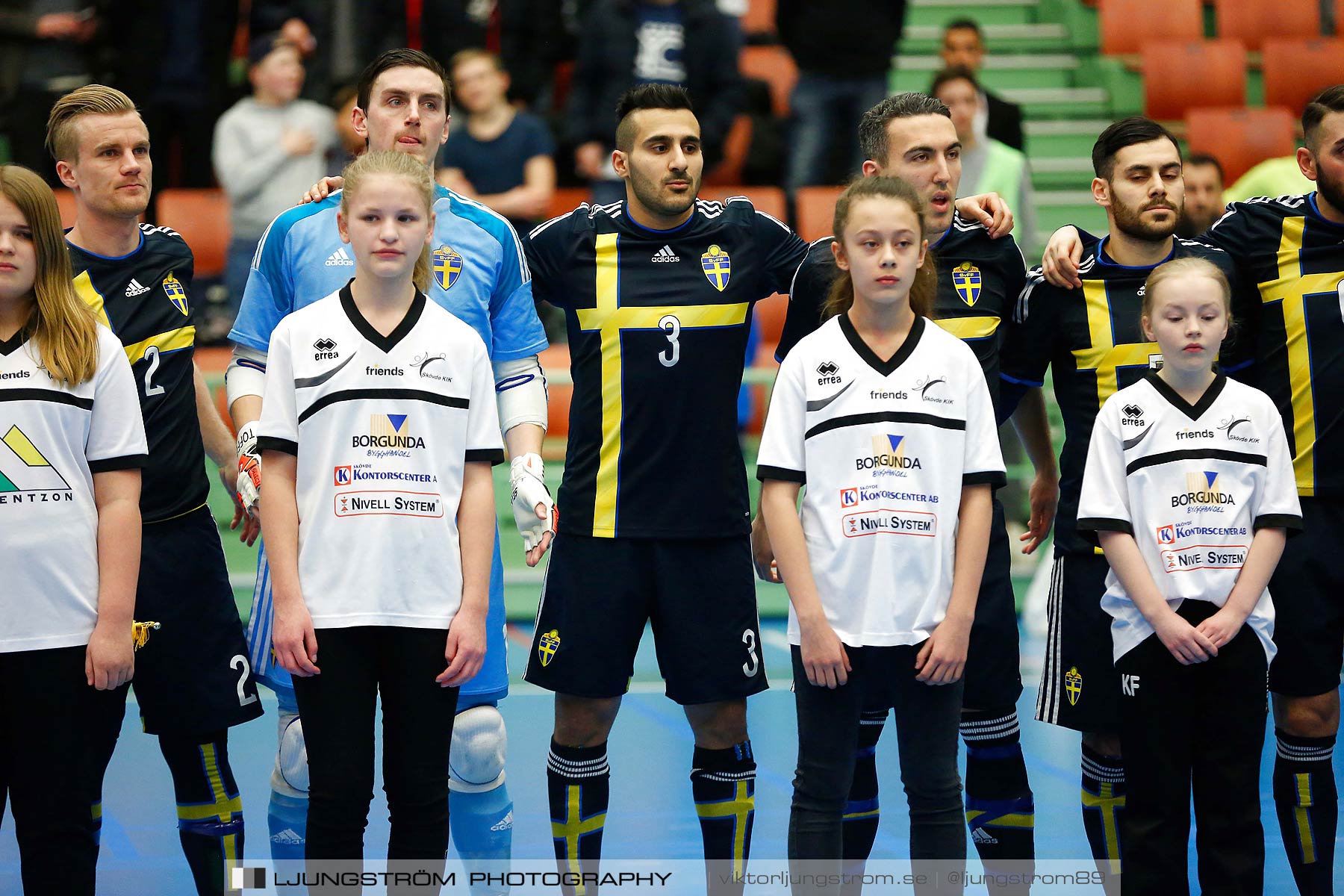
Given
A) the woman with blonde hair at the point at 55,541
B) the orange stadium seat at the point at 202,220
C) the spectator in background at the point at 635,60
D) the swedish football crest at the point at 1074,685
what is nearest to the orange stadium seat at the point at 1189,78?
the spectator in background at the point at 635,60

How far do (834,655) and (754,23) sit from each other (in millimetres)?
9231

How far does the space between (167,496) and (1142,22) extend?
9.87 meters

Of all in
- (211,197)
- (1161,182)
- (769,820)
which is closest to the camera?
(1161,182)

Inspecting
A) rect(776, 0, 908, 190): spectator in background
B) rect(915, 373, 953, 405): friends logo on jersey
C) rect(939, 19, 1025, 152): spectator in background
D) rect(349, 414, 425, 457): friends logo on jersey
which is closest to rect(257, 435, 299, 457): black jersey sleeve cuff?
rect(349, 414, 425, 457): friends logo on jersey

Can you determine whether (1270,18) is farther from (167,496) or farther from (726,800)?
(167,496)

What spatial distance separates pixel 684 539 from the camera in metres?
3.86

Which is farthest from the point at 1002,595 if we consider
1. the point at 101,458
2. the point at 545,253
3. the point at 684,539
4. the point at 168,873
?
the point at 168,873

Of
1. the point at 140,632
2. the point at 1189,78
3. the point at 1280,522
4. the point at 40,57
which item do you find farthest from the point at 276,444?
the point at 1189,78

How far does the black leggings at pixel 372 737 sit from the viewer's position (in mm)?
3104

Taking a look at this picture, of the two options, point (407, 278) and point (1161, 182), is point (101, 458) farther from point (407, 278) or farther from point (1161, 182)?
point (1161, 182)

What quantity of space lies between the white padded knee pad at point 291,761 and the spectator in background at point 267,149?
16.6 ft

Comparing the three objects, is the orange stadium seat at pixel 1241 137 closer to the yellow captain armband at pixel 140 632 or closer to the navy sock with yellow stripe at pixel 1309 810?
the navy sock with yellow stripe at pixel 1309 810

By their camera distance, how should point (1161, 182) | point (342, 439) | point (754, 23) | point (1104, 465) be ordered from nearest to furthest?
point (342, 439) < point (1104, 465) < point (1161, 182) < point (754, 23)

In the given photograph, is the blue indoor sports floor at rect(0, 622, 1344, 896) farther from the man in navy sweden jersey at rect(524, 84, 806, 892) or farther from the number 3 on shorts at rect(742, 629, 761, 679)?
the number 3 on shorts at rect(742, 629, 761, 679)
